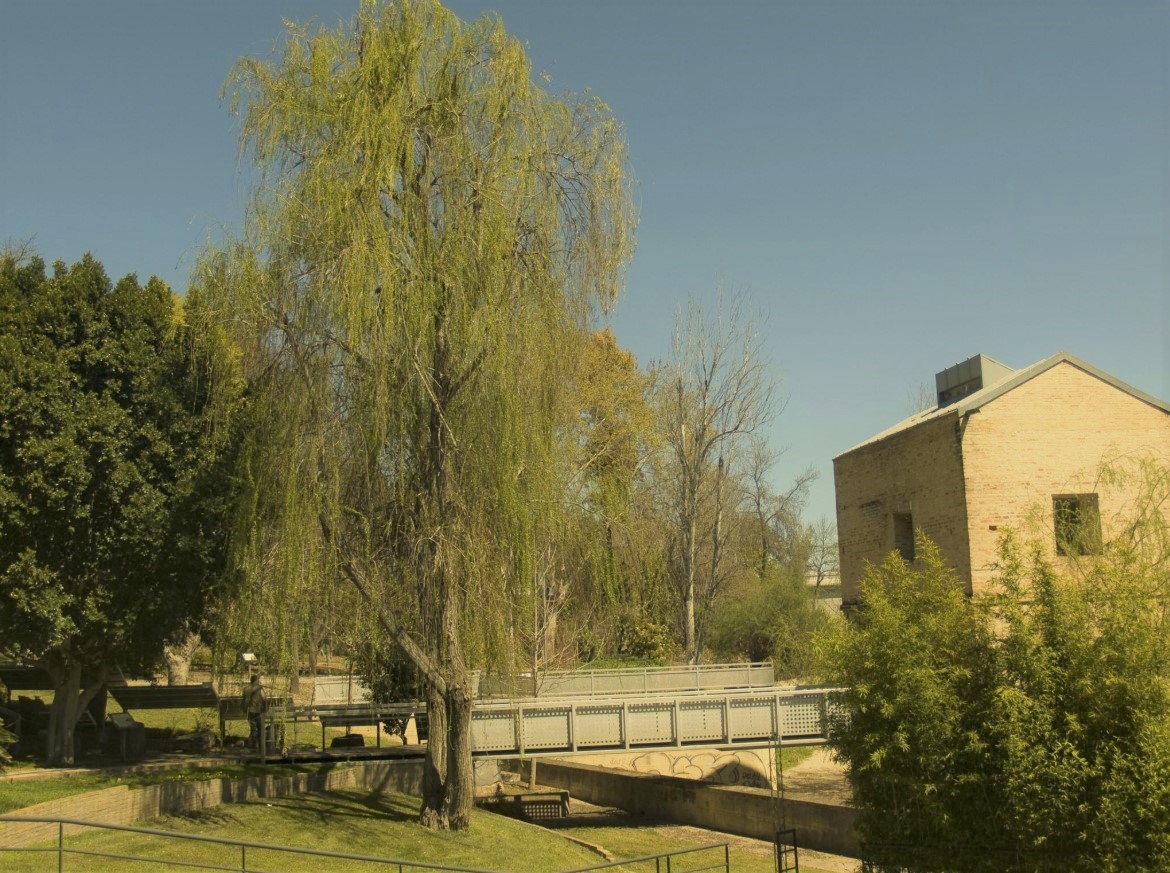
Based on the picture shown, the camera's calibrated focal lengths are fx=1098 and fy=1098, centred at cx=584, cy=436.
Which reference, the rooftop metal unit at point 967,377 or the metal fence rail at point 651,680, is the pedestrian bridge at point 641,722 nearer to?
the metal fence rail at point 651,680

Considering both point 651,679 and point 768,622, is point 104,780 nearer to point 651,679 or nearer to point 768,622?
point 651,679

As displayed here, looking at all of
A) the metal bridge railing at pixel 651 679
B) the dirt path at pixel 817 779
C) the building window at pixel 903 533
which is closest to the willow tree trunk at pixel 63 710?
the metal bridge railing at pixel 651 679

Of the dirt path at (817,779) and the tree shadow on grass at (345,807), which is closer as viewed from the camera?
the tree shadow on grass at (345,807)

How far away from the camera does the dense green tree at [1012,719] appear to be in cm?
1245

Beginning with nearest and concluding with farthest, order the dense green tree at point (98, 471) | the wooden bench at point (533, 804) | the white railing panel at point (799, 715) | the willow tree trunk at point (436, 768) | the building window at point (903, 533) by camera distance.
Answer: the willow tree trunk at point (436, 768)
the dense green tree at point (98, 471)
the white railing panel at point (799, 715)
the wooden bench at point (533, 804)
the building window at point (903, 533)

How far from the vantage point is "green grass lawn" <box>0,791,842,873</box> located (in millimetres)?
14625

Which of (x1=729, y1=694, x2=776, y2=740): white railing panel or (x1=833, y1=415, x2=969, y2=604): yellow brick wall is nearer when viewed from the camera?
(x1=729, y1=694, x2=776, y2=740): white railing panel

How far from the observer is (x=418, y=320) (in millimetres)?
16672

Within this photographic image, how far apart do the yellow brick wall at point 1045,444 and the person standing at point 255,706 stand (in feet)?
53.1

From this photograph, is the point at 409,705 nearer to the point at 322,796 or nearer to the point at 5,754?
the point at 322,796

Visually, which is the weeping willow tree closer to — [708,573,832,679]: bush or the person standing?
the person standing

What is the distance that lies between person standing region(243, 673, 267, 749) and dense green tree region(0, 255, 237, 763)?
3055 mm

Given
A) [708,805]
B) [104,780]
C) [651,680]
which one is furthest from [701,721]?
[104,780]

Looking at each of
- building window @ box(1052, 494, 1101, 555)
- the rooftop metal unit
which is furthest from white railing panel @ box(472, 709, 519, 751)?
the rooftop metal unit
